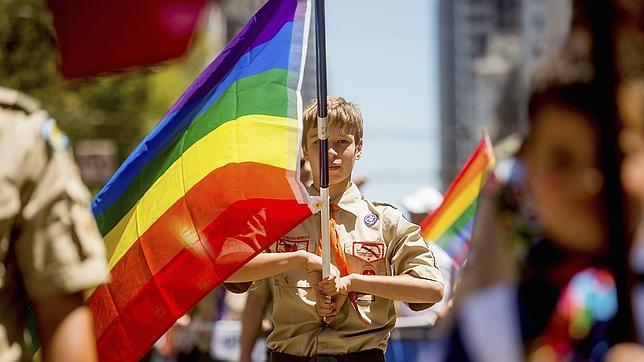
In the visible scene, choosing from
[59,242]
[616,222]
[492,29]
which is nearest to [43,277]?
[59,242]

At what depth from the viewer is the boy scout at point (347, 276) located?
21.8ft

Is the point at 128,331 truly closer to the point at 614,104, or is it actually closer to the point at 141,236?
the point at 141,236

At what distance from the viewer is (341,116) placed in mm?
6973

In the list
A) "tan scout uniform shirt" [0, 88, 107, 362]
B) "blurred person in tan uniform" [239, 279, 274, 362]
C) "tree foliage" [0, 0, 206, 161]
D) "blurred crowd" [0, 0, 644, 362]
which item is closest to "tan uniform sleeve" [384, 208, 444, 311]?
"blurred person in tan uniform" [239, 279, 274, 362]

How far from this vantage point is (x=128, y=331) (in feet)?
19.6

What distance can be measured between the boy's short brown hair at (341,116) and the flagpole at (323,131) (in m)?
0.21

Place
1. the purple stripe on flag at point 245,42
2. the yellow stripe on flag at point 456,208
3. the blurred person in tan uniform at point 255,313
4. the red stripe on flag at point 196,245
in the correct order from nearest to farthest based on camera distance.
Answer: the red stripe on flag at point 196,245
the purple stripe on flag at point 245,42
the blurred person in tan uniform at point 255,313
the yellow stripe on flag at point 456,208

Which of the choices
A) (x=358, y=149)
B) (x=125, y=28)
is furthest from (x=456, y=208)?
(x=125, y=28)

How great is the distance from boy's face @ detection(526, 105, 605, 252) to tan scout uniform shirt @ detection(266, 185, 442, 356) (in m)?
3.51

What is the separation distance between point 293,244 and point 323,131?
591 millimetres

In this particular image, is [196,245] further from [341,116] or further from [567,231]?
[567,231]

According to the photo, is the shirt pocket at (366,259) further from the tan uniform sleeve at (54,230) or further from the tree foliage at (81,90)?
the tree foliage at (81,90)

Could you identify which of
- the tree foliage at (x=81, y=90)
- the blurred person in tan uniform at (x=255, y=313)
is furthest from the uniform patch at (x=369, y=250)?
the tree foliage at (x=81, y=90)

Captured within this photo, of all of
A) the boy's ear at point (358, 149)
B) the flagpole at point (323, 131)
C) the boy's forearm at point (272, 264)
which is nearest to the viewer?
the flagpole at point (323, 131)
